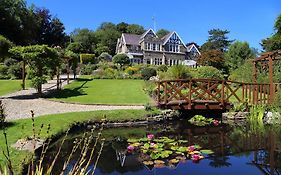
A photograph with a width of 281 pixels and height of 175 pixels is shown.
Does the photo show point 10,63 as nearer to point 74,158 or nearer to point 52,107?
point 52,107

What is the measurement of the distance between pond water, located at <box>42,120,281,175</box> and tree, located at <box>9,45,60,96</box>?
7.66 meters

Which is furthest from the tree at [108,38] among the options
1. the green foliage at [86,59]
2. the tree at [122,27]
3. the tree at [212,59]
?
the tree at [212,59]

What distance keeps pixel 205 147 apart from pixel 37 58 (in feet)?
38.3

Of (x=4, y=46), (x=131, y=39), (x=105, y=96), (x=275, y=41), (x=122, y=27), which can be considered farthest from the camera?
(x=122, y=27)

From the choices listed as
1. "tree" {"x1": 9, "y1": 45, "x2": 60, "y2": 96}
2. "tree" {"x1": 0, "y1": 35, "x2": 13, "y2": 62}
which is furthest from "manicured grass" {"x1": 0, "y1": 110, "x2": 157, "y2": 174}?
"tree" {"x1": 0, "y1": 35, "x2": 13, "y2": 62}

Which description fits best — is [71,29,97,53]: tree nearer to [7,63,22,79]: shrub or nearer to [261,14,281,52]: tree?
[7,63,22,79]: shrub

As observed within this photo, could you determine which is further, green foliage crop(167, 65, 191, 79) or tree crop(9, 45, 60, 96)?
green foliage crop(167, 65, 191, 79)

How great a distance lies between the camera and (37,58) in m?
17.2

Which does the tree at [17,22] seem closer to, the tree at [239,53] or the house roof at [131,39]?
the house roof at [131,39]

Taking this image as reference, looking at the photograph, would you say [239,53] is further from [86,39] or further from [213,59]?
[86,39]

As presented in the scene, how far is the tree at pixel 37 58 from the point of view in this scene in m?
17.1

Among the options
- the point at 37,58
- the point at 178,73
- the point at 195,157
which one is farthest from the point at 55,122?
the point at 178,73

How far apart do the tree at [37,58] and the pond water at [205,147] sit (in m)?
7.66

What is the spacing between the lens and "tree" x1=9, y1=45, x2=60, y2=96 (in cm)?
1706
